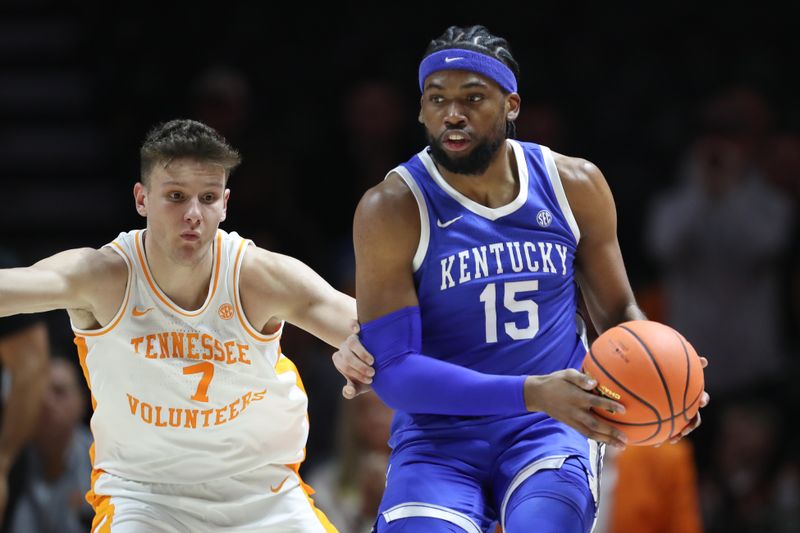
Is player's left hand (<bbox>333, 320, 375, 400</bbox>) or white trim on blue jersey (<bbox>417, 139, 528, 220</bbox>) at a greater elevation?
white trim on blue jersey (<bbox>417, 139, 528, 220</bbox>)

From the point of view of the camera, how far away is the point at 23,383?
6879mm

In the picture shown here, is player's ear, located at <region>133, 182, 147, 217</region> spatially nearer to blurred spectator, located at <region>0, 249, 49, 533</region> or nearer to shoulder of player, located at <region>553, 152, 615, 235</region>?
shoulder of player, located at <region>553, 152, 615, 235</region>

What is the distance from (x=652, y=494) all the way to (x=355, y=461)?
1.61m

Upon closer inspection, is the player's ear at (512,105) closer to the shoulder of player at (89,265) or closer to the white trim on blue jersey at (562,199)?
the white trim on blue jersey at (562,199)

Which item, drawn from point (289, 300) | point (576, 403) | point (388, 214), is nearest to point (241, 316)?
point (289, 300)

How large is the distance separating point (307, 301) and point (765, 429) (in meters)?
4.62

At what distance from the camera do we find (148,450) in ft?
16.5

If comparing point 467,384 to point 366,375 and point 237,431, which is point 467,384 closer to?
point 366,375

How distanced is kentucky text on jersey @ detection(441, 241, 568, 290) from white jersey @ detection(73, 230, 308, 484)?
0.75 meters

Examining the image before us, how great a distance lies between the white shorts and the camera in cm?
492

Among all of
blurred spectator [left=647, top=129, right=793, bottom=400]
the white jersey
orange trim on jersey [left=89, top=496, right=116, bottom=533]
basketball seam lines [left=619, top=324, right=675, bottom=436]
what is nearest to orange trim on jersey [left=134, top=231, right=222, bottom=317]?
the white jersey

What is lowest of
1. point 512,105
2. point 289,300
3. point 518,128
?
point 289,300

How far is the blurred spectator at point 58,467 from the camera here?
7.26 m

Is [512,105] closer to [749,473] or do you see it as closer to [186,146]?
[186,146]
